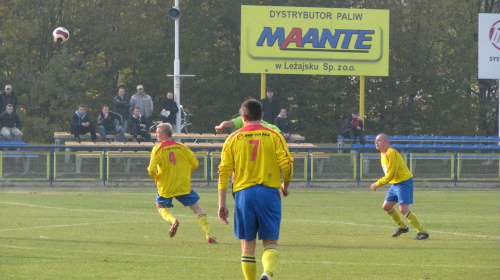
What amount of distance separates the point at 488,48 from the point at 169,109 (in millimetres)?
12893

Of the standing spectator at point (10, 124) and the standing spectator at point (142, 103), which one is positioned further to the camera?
the standing spectator at point (142, 103)

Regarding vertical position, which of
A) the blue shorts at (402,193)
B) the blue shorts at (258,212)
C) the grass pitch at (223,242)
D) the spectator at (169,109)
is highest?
the spectator at (169,109)

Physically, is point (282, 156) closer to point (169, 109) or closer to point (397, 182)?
point (397, 182)

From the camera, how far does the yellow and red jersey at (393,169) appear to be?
13938 millimetres

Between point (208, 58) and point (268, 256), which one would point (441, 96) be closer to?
point (208, 58)

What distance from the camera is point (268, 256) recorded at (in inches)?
334

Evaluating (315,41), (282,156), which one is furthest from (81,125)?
(282,156)

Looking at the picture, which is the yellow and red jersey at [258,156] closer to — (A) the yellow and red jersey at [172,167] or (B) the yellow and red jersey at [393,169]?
(A) the yellow and red jersey at [172,167]

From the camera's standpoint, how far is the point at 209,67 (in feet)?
122

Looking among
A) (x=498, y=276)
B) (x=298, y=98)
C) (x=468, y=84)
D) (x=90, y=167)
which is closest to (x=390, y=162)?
(x=498, y=276)

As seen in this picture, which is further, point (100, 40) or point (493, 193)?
point (100, 40)

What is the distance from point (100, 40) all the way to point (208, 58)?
15.3ft

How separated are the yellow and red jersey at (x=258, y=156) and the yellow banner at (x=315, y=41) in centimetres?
2391

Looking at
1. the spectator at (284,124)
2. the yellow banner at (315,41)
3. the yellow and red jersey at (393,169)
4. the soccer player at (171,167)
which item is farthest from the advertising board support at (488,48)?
the soccer player at (171,167)
